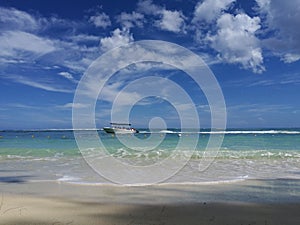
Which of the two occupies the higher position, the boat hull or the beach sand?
the boat hull

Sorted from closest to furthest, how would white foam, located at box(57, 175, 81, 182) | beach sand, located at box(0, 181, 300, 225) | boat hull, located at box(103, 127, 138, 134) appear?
beach sand, located at box(0, 181, 300, 225) < white foam, located at box(57, 175, 81, 182) < boat hull, located at box(103, 127, 138, 134)

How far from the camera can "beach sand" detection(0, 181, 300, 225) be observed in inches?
238

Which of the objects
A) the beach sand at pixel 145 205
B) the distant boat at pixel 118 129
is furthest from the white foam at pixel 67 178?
the distant boat at pixel 118 129

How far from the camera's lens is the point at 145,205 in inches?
286

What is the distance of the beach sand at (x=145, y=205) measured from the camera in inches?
238

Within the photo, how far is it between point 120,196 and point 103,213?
1.84m

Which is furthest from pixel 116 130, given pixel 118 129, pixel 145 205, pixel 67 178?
pixel 145 205

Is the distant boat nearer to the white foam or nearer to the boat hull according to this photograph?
the boat hull

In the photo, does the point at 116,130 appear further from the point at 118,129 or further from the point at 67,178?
the point at 67,178

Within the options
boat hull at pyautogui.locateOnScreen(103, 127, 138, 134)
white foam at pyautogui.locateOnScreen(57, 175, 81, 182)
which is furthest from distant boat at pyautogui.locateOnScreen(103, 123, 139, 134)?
white foam at pyautogui.locateOnScreen(57, 175, 81, 182)

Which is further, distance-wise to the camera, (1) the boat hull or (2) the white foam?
(1) the boat hull

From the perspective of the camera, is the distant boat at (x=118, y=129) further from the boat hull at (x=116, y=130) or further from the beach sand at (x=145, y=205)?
the beach sand at (x=145, y=205)

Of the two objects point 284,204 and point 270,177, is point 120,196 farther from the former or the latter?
point 270,177

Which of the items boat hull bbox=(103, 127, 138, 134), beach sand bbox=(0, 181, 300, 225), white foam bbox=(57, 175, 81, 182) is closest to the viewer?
beach sand bbox=(0, 181, 300, 225)
